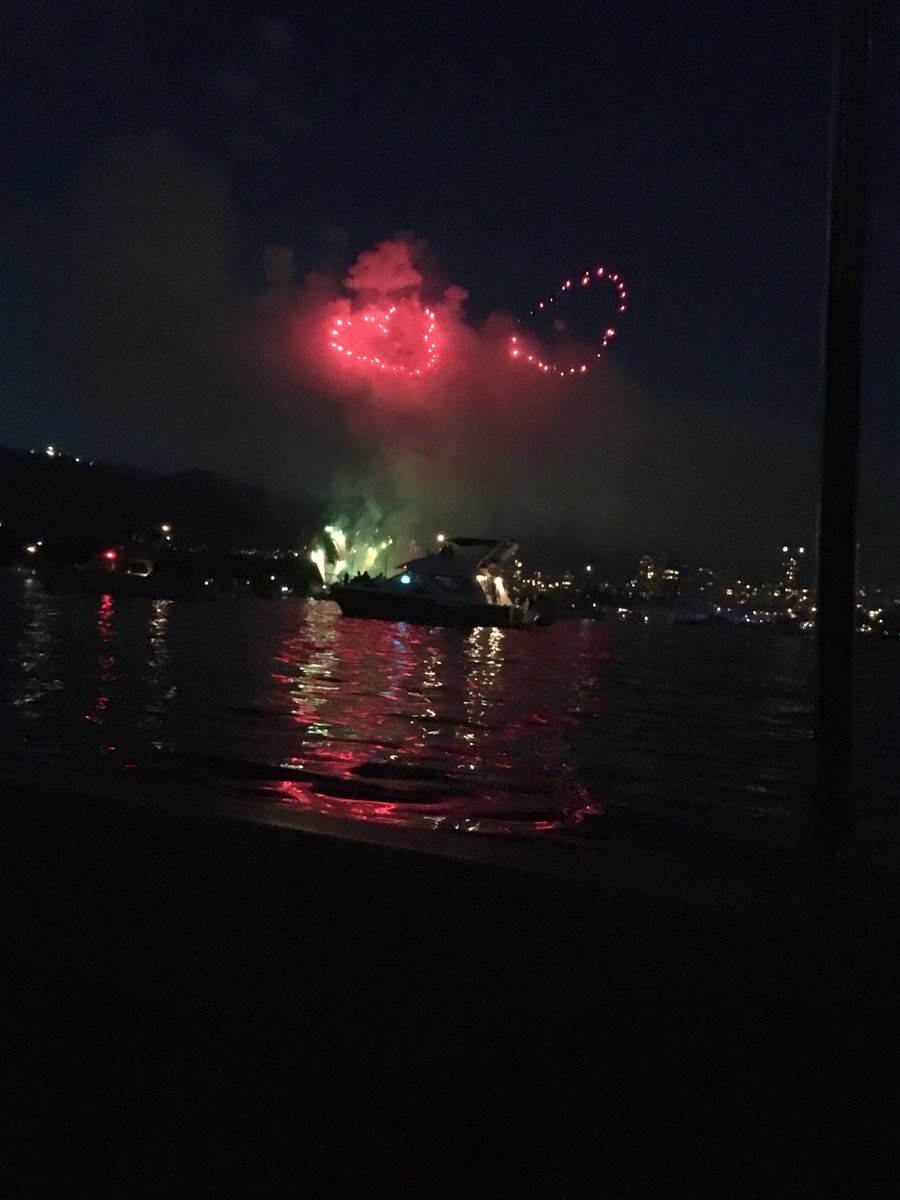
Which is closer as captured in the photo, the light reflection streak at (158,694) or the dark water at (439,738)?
the dark water at (439,738)

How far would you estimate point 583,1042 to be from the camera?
130 inches

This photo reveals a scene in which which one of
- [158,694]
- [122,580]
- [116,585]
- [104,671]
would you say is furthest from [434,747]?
[122,580]

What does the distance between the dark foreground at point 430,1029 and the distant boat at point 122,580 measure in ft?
317

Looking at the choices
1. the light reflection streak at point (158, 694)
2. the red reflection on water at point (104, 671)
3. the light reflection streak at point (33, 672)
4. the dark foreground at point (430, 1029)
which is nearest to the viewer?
the dark foreground at point (430, 1029)

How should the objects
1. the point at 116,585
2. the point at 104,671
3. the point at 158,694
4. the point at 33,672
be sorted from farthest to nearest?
the point at 116,585 < the point at 104,671 < the point at 33,672 < the point at 158,694

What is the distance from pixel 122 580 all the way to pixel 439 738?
93.0 m

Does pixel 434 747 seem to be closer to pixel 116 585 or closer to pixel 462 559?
pixel 462 559

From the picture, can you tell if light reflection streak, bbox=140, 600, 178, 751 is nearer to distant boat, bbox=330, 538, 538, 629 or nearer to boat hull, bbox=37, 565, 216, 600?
distant boat, bbox=330, 538, 538, 629

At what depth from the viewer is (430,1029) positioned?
11.1 ft

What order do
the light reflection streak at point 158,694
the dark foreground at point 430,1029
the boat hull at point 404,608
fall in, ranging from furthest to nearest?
1. the boat hull at point 404,608
2. the light reflection streak at point 158,694
3. the dark foreground at point 430,1029

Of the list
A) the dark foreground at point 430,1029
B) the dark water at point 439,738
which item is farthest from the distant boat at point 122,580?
the dark foreground at point 430,1029

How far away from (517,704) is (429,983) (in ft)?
51.5

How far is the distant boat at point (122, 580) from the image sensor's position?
328 feet

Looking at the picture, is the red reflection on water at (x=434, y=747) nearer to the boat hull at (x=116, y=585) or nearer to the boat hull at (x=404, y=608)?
the boat hull at (x=404, y=608)
